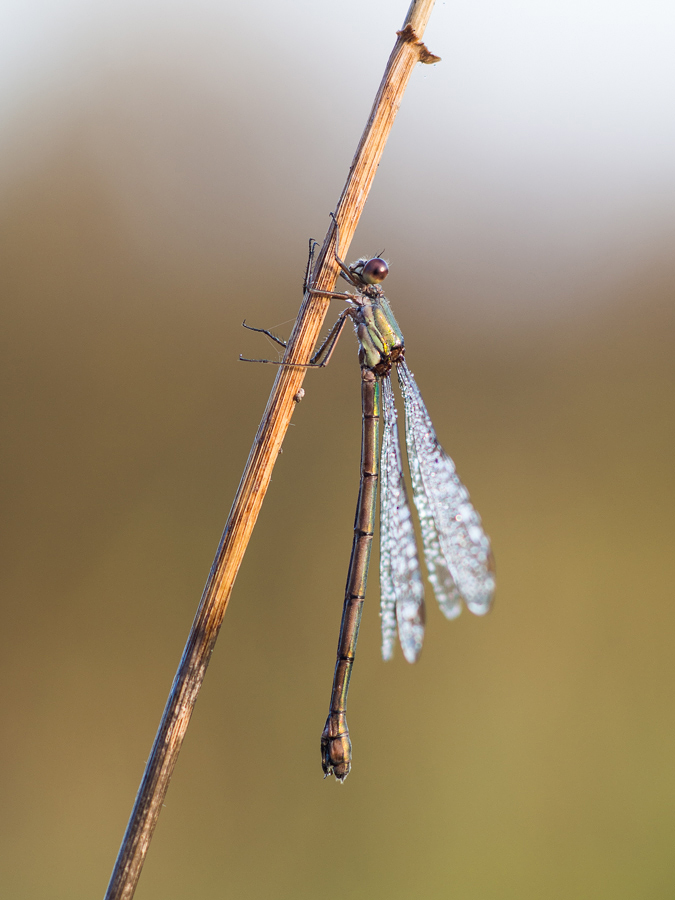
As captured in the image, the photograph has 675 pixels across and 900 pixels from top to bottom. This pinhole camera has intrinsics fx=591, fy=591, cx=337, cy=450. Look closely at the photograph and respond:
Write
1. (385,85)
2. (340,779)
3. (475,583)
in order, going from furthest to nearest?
1. (475,583)
2. (340,779)
3. (385,85)

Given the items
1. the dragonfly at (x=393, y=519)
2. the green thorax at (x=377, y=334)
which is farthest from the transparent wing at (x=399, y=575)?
the green thorax at (x=377, y=334)

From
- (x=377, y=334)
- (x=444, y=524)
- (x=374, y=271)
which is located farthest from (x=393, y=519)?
(x=374, y=271)

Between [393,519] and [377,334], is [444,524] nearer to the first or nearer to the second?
[393,519]

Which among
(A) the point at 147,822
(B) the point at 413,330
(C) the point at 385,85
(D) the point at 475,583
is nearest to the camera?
(A) the point at 147,822

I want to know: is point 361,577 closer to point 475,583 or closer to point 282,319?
point 475,583

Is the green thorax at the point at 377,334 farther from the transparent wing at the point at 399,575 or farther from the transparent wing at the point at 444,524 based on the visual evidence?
the transparent wing at the point at 399,575

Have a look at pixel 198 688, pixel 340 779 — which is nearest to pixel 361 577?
pixel 340 779
